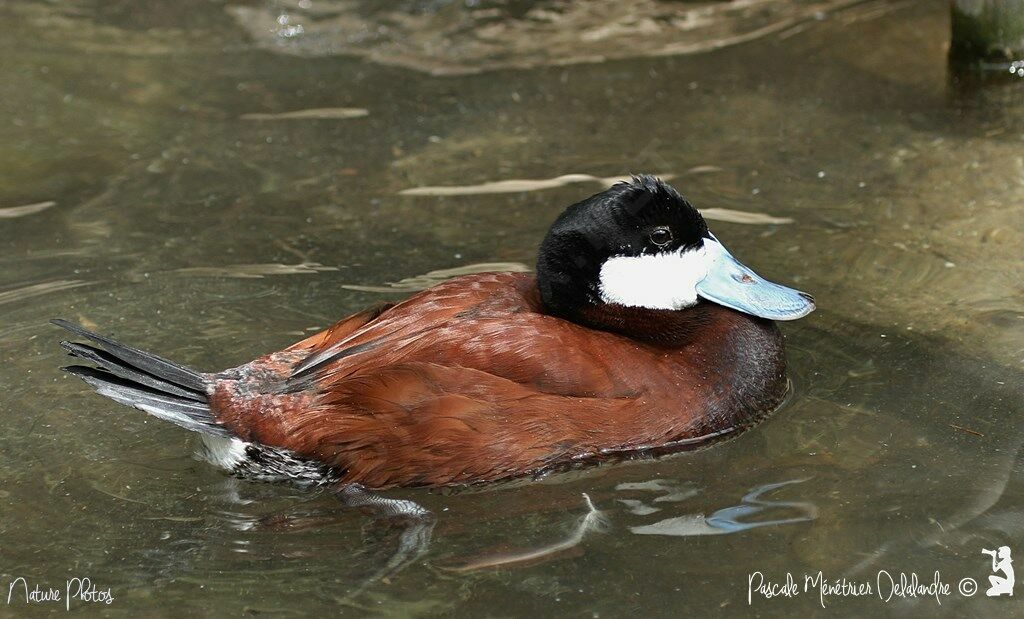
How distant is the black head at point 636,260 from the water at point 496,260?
45cm

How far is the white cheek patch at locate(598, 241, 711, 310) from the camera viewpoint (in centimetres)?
392

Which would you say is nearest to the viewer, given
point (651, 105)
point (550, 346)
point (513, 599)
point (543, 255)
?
point (513, 599)

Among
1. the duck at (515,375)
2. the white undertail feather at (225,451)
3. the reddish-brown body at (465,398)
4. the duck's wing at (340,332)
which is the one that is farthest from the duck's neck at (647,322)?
the white undertail feather at (225,451)

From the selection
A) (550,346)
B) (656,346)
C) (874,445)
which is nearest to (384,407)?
(550,346)

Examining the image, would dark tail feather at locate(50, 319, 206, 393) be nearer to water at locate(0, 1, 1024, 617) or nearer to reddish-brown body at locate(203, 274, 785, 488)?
reddish-brown body at locate(203, 274, 785, 488)

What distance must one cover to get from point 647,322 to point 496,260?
1112mm

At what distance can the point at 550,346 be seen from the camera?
3.66m

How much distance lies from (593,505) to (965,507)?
0.98m

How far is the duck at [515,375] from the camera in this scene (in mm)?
3580

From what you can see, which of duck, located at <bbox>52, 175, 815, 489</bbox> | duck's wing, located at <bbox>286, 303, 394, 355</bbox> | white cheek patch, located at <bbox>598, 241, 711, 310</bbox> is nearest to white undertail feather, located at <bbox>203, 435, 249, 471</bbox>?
duck, located at <bbox>52, 175, 815, 489</bbox>

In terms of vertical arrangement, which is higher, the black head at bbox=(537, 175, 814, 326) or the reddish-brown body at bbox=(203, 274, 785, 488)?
the black head at bbox=(537, 175, 814, 326)

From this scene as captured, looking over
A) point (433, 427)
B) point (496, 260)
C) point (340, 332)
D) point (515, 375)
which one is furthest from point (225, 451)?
point (496, 260)

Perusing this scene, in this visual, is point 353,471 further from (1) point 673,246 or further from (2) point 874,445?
(2) point 874,445

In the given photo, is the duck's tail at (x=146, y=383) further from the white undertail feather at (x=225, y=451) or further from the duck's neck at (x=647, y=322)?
the duck's neck at (x=647, y=322)
